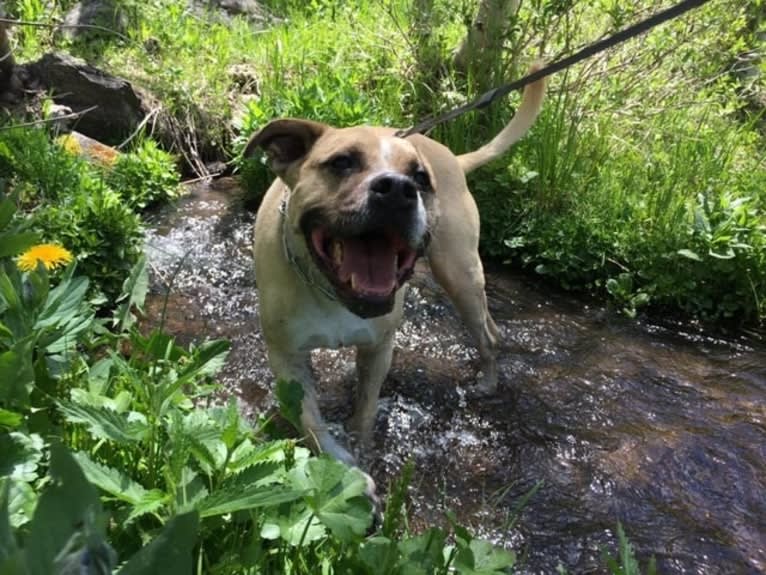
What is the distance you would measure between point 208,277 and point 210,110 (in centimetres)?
243

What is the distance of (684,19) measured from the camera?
6.36 metres

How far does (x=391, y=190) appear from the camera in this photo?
2506mm

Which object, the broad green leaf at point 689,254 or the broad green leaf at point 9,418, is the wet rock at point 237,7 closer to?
the broad green leaf at point 689,254

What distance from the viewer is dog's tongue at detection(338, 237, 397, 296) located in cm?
263

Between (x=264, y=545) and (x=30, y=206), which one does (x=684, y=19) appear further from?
(x=264, y=545)

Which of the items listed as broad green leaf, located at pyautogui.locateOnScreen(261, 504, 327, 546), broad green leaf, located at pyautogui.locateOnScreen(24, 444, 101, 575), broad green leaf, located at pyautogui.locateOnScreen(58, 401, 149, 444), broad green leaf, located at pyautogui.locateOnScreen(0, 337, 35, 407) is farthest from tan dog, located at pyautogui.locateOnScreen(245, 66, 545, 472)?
broad green leaf, located at pyautogui.locateOnScreen(24, 444, 101, 575)

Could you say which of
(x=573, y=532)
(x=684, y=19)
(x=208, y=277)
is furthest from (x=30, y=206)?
(x=684, y=19)

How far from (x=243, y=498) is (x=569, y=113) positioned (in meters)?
5.06

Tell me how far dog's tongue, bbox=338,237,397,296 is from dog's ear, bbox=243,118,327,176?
52 cm

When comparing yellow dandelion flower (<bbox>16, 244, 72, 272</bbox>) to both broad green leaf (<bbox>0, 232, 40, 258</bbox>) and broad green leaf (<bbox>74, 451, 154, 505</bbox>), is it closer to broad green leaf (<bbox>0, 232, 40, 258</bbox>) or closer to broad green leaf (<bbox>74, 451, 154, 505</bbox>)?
broad green leaf (<bbox>0, 232, 40, 258</bbox>)

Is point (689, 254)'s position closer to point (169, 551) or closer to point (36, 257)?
point (36, 257)

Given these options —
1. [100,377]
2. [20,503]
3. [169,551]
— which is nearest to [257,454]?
[20,503]

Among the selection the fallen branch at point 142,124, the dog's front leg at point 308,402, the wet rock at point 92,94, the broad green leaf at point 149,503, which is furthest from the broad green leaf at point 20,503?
the wet rock at point 92,94

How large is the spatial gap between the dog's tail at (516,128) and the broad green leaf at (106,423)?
101 inches
